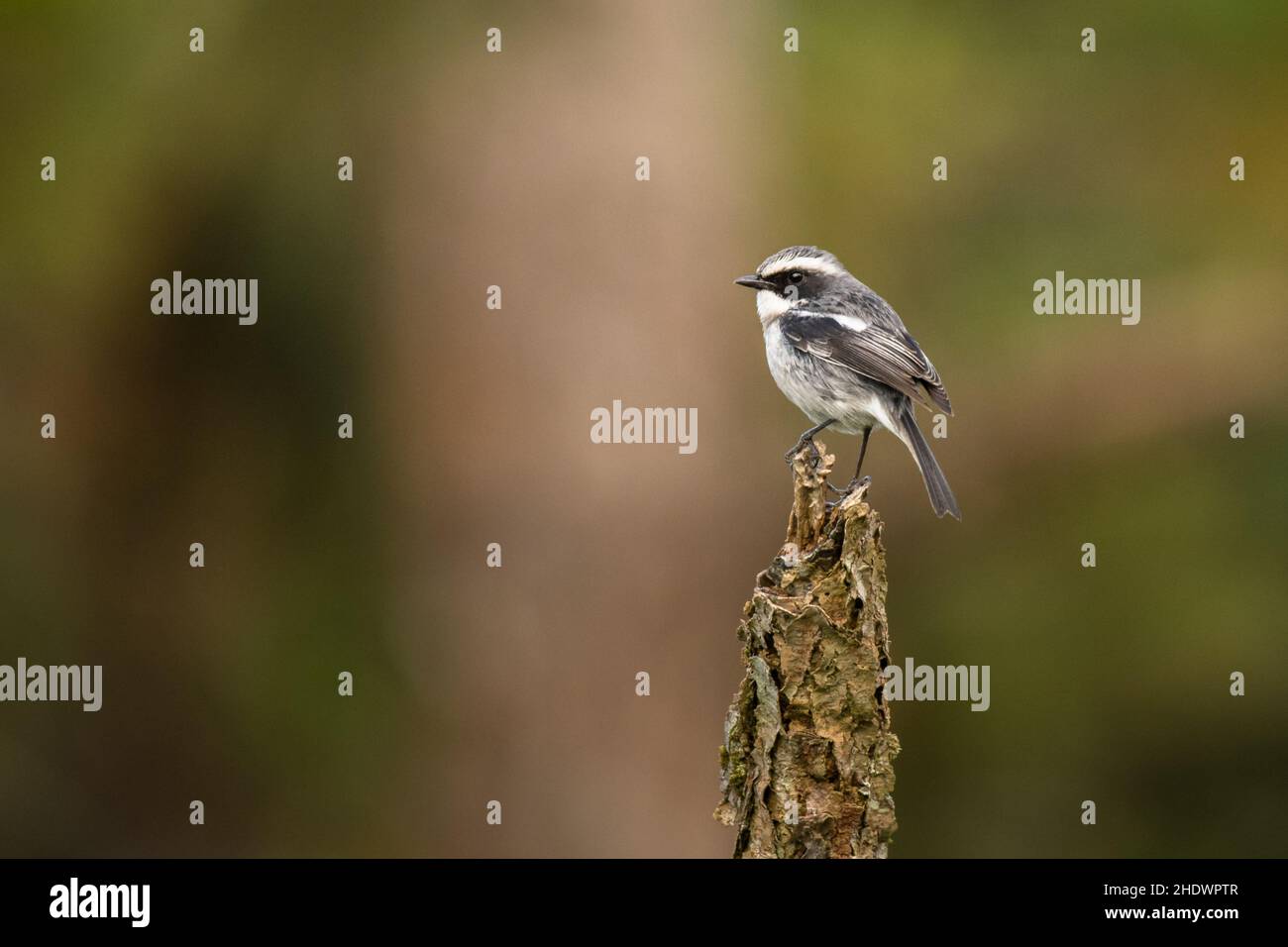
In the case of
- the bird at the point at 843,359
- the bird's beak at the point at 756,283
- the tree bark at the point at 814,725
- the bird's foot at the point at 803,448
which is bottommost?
the tree bark at the point at 814,725

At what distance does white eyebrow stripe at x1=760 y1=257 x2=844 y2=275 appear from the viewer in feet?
29.0

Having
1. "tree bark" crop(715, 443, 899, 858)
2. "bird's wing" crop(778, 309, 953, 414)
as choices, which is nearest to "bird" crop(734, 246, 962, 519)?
"bird's wing" crop(778, 309, 953, 414)

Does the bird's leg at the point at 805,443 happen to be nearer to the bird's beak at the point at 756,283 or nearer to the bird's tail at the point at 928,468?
the bird's tail at the point at 928,468

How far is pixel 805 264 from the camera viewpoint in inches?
348

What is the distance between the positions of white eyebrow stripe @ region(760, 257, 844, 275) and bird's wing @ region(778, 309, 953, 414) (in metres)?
0.32

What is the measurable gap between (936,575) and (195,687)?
7.27 m

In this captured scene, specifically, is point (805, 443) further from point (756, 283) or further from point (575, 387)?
point (575, 387)

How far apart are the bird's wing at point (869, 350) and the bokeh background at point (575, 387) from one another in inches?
155

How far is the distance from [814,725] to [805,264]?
382 cm

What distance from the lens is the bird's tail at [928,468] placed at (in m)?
7.97

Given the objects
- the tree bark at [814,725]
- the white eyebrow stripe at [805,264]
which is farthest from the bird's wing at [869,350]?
the tree bark at [814,725]

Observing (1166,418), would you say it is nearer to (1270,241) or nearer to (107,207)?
(1270,241)

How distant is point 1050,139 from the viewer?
15.3m

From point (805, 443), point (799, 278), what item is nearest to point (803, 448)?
point (805, 443)
